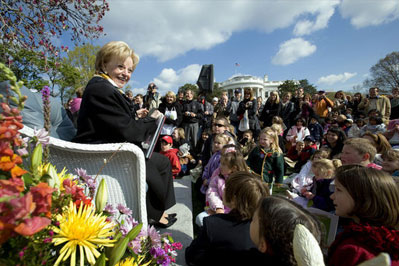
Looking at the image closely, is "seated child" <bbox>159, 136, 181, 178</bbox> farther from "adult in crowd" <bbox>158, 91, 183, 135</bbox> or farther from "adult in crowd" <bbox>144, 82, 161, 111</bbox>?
"adult in crowd" <bbox>144, 82, 161, 111</bbox>

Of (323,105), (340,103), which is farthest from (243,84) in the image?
(323,105)

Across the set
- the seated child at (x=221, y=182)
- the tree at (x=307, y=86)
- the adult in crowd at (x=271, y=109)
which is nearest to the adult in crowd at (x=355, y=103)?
the adult in crowd at (x=271, y=109)

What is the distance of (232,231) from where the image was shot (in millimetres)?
1798

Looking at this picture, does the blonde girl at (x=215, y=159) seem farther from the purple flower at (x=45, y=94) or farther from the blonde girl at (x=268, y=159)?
the purple flower at (x=45, y=94)

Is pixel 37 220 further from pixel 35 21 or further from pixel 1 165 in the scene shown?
pixel 35 21

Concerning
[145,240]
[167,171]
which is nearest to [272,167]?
[167,171]

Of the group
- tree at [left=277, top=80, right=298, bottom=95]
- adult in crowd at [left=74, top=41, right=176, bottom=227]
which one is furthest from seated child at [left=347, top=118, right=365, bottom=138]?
tree at [left=277, top=80, right=298, bottom=95]

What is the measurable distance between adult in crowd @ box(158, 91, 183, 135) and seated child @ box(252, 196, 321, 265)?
15.6 feet

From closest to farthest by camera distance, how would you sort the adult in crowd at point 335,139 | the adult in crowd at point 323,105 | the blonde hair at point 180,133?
1. the adult in crowd at point 335,139
2. the blonde hair at point 180,133
3. the adult in crowd at point 323,105

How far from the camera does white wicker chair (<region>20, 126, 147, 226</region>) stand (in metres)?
1.41

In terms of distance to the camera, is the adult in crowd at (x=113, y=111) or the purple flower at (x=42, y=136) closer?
the purple flower at (x=42, y=136)

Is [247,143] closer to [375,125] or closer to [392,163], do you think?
[392,163]

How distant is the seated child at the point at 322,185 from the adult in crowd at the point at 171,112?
3502 millimetres

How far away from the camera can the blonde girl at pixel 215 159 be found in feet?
12.3
